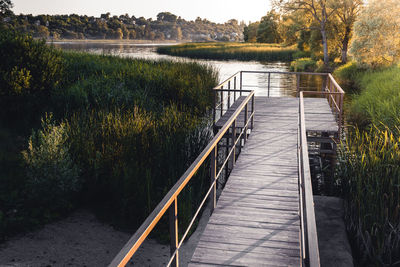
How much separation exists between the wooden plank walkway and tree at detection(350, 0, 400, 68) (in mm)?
15002

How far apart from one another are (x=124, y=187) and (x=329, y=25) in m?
32.4

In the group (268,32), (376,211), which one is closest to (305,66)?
(376,211)

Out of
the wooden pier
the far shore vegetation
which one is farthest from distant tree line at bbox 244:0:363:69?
the wooden pier

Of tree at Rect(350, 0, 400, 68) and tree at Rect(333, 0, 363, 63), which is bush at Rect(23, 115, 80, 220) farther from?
tree at Rect(333, 0, 363, 63)

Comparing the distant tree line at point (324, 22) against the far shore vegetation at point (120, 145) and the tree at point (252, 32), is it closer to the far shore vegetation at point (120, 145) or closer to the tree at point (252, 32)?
the far shore vegetation at point (120, 145)

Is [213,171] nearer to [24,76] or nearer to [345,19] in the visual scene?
[24,76]

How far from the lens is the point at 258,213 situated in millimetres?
4750

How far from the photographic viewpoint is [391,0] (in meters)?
21.6

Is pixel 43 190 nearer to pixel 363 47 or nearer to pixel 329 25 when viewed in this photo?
pixel 363 47

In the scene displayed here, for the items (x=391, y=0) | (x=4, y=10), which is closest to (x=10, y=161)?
(x=4, y=10)

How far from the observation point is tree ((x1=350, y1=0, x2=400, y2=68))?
20.5 meters

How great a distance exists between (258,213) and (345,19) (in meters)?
32.6

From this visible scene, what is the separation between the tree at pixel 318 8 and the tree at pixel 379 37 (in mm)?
9330

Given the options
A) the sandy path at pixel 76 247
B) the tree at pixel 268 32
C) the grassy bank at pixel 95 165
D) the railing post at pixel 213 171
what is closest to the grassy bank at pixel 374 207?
the railing post at pixel 213 171
